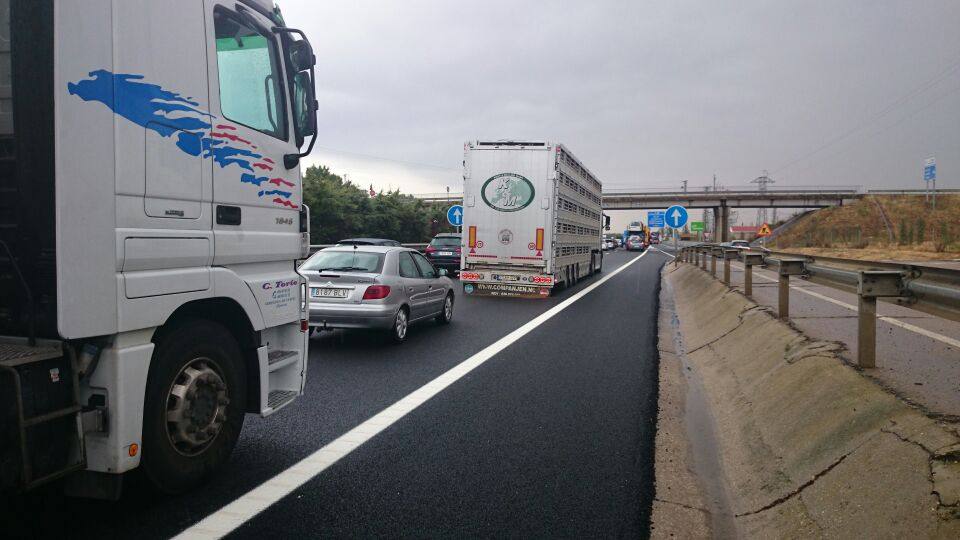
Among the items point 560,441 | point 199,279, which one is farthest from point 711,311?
point 199,279

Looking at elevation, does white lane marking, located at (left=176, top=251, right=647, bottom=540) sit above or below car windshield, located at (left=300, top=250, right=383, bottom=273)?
below

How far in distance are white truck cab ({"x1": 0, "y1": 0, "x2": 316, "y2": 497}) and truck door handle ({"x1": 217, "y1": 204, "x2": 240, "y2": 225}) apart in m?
0.02

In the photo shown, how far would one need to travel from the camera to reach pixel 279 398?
4793mm

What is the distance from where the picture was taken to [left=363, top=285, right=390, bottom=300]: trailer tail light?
9492 mm

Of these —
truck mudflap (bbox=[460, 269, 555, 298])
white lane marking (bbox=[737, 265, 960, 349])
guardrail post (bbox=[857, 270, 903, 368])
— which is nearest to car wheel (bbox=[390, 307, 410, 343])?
guardrail post (bbox=[857, 270, 903, 368])

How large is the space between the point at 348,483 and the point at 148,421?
1269 millimetres

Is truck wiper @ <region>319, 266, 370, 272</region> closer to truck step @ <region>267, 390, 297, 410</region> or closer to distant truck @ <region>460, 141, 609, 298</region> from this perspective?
truck step @ <region>267, 390, 297, 410</region>

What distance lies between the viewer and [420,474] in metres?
4.39

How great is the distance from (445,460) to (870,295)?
135 inches

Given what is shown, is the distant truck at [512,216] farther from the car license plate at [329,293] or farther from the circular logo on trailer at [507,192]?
the car license plate at [329,293]

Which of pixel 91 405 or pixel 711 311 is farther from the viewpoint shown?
pixel 711 311

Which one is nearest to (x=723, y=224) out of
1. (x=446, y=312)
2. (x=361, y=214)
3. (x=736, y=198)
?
(x=736, y=198)

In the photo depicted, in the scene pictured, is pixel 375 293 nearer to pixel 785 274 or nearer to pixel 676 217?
pixel 785 274

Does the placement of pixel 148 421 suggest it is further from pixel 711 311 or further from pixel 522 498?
pixel 711 311
